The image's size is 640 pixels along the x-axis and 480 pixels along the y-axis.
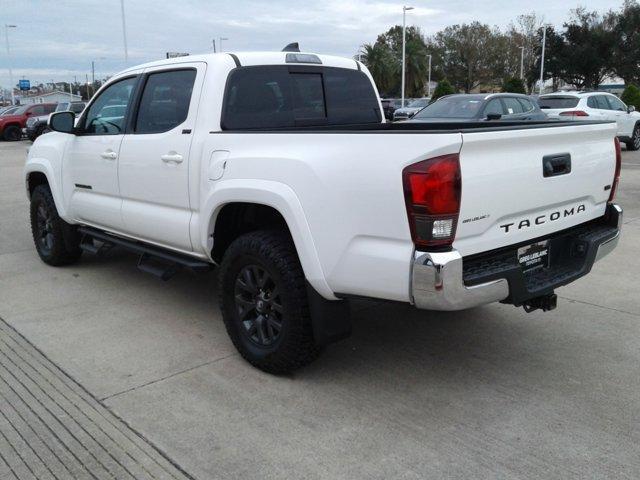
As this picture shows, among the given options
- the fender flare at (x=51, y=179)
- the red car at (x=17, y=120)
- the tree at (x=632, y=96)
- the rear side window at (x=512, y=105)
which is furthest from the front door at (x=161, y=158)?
the red car at (x=17, y=120)

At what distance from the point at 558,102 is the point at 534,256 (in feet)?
46.8

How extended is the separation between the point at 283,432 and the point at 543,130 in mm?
2071

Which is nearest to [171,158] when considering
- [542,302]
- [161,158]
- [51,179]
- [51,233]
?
[161,158]

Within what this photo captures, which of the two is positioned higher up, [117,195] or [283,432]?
[117,195]

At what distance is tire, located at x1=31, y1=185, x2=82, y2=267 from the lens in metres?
6.09

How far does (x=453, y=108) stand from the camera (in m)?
12.3

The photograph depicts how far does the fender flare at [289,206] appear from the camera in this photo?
3.33 metres

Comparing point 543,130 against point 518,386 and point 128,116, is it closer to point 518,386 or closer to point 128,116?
point 518,386

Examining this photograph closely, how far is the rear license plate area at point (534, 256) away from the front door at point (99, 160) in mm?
3127

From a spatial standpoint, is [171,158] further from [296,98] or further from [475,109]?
[475,109]

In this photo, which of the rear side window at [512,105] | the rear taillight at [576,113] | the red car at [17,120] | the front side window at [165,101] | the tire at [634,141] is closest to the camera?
the front side window at [165,101]

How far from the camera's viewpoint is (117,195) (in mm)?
4988

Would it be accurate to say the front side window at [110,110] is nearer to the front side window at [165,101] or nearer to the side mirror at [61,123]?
the side mirror at [61,123]

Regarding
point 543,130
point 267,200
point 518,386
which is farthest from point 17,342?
point 543,130
